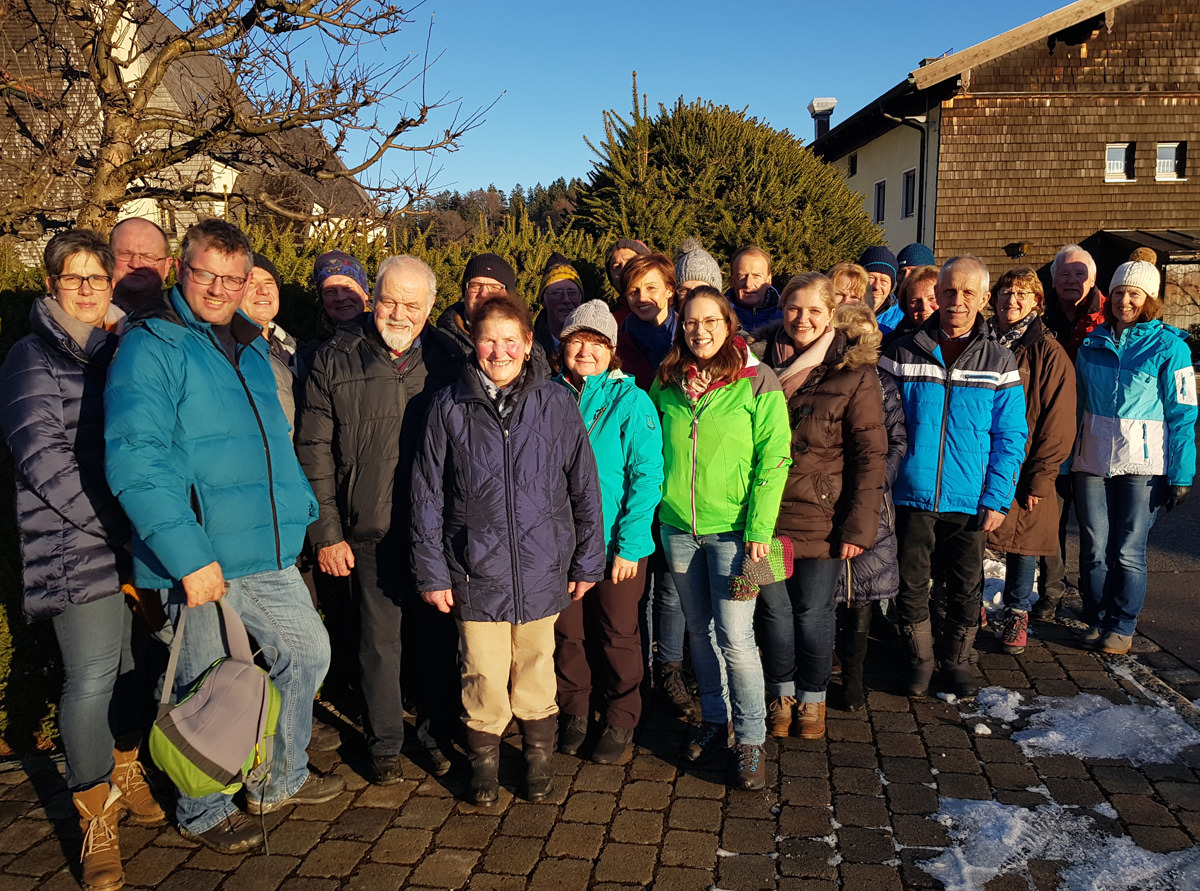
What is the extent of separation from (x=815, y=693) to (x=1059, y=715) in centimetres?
123

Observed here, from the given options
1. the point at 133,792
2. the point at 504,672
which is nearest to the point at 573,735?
the point at 504,672

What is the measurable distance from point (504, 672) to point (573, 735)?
0.67 metres

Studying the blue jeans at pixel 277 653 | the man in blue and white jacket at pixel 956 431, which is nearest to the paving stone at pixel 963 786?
the man in blue and white jacket at pixel 956 431

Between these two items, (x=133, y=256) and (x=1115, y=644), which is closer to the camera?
(x=133, y=256)

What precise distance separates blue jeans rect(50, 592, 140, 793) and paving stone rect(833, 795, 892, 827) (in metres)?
2.78

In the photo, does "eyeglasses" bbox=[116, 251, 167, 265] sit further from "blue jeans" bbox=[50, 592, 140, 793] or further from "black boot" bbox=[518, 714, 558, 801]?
"black boot" bbox=[518, 714, 558, 801]

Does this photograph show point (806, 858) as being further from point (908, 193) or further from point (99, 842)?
point (908, 193)

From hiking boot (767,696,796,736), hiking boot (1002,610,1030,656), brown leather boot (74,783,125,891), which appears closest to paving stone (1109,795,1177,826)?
hiking boot (767,696,796,736)

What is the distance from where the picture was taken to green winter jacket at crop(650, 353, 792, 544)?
357cm

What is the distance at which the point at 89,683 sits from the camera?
309 centimetres

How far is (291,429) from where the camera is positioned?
3.55 metres

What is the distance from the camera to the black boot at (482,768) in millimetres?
3527

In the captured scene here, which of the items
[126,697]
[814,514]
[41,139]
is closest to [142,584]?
[126,697]

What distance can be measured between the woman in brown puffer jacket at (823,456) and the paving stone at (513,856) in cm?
139
